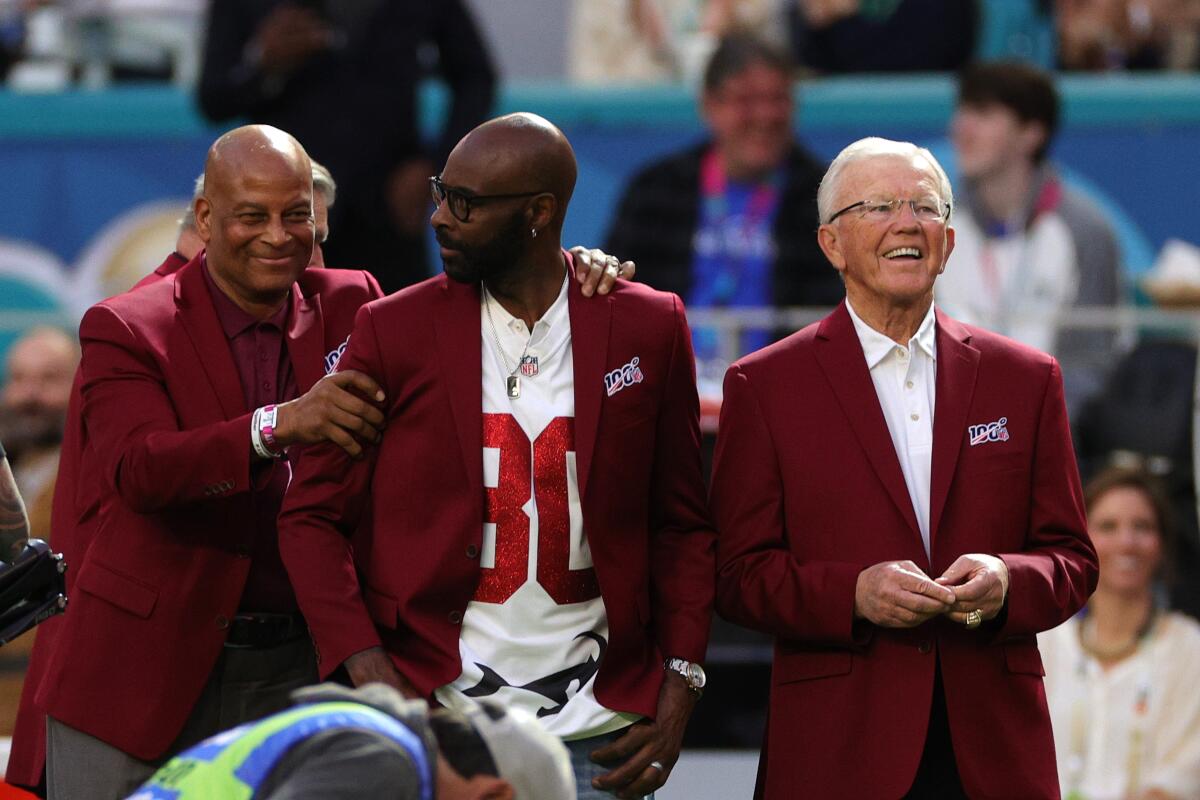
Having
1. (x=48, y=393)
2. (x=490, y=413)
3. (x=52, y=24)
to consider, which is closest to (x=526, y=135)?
(x=490, y=413)

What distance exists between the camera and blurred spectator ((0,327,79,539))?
23.3 ft

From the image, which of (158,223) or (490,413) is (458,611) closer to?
(490,413)

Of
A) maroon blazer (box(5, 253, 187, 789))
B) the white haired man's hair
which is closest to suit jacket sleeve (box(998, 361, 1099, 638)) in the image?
the white haired man's hair

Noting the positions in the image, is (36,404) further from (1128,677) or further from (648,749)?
(648,749)

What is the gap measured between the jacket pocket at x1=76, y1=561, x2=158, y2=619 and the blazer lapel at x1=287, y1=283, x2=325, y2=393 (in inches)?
18.4

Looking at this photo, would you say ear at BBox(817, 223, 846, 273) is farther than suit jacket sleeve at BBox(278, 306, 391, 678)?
Yes

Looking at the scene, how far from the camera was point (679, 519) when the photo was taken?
12.2 feet

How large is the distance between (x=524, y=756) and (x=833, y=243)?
1271 millimetres

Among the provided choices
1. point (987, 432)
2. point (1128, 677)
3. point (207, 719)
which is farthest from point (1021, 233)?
point (207, 719)

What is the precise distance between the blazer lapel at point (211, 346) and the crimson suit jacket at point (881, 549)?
91 cm

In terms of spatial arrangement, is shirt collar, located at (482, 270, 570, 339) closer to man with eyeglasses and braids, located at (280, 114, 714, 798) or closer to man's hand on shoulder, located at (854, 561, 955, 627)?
man with eyeglasses and braids, located at (280, 114, 714, 798)

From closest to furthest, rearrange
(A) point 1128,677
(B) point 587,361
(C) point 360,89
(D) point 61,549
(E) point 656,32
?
(B) point 587,361 → (D) point 61,549 → (A) point 1128,677 → (C) point 360,89 → (E) point 656,32

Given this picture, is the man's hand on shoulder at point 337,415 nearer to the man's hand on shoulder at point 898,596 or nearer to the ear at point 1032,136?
the man's hand on shoulder at point 898,596

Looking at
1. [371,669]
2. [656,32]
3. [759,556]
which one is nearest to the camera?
[371,669]
